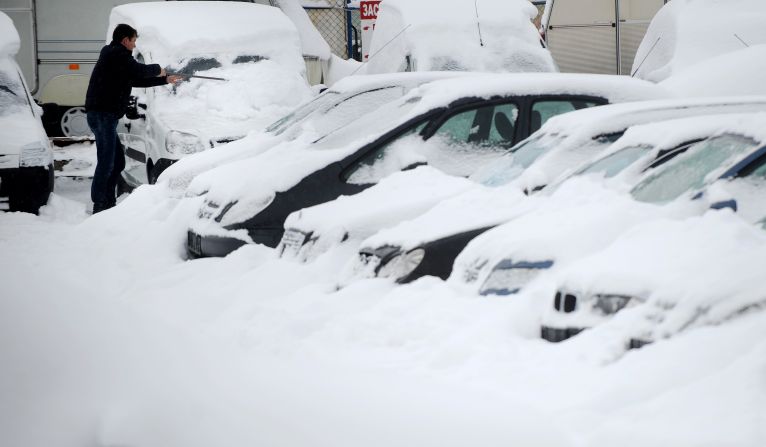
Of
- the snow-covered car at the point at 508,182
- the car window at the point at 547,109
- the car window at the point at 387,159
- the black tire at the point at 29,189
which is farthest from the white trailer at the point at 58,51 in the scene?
the snow-covered car at the point at 508,182

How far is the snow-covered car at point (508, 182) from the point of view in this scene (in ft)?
22.5

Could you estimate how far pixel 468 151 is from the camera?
29.0 ft

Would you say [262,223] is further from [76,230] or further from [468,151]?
[76,230]

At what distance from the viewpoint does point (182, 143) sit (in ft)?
42.8

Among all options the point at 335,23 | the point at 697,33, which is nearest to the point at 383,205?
the point at 697,33

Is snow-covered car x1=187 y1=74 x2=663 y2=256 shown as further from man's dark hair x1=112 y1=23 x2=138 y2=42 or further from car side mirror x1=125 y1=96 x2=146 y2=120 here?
car side mirror x1=125 y1=96 x2=146 y2=120

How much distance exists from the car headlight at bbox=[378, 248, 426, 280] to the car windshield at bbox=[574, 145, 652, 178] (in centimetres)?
105

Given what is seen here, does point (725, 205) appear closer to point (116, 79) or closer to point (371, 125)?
point (371, 125)

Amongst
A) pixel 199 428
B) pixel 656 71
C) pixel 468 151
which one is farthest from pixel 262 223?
pixel 656 71

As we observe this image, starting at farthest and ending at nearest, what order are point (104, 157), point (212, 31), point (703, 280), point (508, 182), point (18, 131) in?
1. point (212, 31)
2. point (18, 131)
3. point (104, 157)
4. point (508, 182)
5. point (703, 280)

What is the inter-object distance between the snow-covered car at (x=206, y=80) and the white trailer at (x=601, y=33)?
547 centimetres

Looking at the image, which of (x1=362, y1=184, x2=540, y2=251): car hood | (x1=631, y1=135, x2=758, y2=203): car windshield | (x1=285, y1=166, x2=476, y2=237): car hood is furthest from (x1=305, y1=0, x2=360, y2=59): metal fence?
(x1=631, y1=135, x2=758, y2=203): car windshield

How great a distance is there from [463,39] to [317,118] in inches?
187

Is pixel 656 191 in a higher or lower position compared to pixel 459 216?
higher
